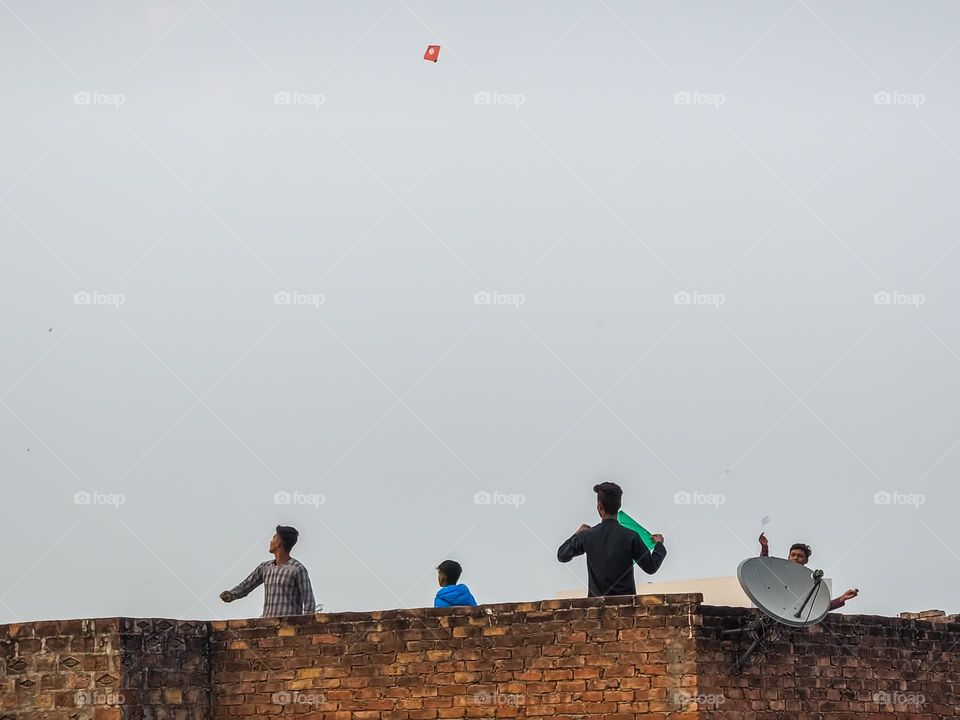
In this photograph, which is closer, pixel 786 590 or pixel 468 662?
pixel 786 590

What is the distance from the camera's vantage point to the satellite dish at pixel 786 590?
9914 mm

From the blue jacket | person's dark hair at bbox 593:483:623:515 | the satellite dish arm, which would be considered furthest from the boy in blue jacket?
the satellite dish arm

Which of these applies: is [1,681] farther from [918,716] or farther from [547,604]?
[918,716]

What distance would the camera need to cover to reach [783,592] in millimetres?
10109

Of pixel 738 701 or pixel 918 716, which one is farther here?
pixel 918 716

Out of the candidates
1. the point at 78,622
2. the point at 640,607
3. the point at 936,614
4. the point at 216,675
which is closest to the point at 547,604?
the point at 640,607

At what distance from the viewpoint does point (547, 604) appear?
34.7ft

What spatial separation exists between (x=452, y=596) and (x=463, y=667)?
0.71 metres

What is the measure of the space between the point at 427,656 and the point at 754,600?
2400mm

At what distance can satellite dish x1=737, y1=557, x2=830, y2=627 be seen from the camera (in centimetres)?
991
